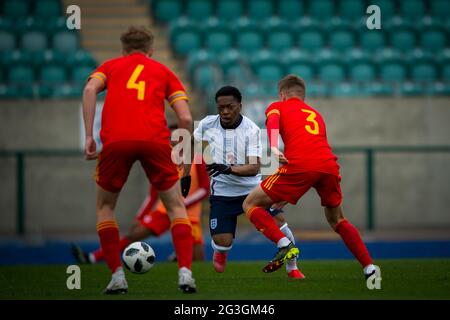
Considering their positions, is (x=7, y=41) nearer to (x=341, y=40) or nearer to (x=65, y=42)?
(x=65, y=42)

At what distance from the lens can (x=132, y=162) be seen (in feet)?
24.9

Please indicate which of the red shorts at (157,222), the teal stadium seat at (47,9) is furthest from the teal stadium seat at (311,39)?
the red shorts at (157,222)

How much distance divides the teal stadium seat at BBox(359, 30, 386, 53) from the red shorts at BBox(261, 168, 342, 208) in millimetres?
11632

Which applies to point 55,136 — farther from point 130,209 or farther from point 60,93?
point 130,209

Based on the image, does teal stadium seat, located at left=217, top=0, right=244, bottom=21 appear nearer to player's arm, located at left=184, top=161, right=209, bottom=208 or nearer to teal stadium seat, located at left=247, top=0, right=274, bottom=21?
teal stadium seat, located at left=247, top=0, right=274, bottom=21

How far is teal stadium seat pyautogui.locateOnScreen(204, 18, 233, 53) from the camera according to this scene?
64.5ft

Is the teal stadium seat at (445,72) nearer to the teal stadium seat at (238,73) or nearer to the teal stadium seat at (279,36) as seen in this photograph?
the teal stadium seat at (279,36)

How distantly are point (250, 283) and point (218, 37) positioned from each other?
11165 millimetres

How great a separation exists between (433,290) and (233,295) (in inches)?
67.9

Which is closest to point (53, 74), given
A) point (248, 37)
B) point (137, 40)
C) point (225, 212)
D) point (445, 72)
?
point (248, 37)

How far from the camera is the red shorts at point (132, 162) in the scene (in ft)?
24.7

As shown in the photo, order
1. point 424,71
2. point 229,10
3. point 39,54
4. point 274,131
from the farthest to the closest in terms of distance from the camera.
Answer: point 229,10
point 39,54
point 424,71
point 274,131

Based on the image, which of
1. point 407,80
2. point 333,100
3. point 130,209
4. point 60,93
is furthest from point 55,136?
point 407,80

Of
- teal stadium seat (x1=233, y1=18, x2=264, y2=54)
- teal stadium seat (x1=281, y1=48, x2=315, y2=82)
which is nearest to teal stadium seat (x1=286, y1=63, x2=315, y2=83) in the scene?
teal stadium seat (x1=281, y1=48, x2=315, y2=82)
